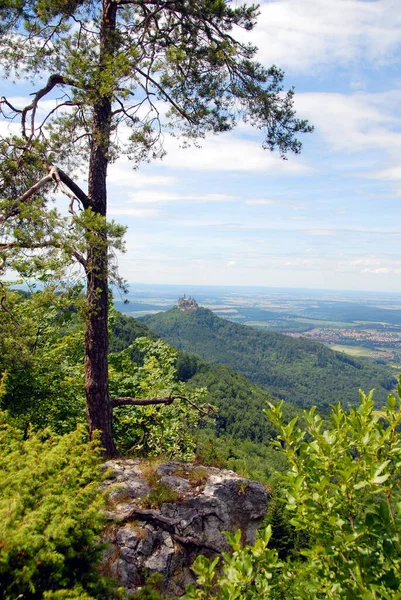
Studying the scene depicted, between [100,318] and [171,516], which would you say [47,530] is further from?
[100,318]

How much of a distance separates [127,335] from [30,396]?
3352 cm

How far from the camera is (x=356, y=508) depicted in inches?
90.4

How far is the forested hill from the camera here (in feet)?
433

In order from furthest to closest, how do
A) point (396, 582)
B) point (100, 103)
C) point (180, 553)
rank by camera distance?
point (100, 103), point (180, 553), point (396, 582)

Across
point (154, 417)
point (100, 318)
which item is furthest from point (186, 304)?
point (100, 318)

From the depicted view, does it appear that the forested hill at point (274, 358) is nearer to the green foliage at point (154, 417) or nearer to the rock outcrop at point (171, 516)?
the green foliage at point (154, 417)

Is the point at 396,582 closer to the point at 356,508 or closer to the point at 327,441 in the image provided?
the point at 356,508

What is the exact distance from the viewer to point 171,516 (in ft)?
17.4

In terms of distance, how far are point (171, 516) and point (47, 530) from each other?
3.34 m

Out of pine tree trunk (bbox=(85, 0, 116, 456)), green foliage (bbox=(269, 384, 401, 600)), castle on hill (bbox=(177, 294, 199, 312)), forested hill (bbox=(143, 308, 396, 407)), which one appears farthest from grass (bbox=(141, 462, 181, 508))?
castle on hill (bbox=(177, 294, 199, 312))

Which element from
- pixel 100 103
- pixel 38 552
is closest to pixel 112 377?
pixel 100 103

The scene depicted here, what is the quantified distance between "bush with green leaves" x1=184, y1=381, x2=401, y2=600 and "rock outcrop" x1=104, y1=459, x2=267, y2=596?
7.79 ft

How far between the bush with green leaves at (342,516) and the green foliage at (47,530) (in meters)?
0.83

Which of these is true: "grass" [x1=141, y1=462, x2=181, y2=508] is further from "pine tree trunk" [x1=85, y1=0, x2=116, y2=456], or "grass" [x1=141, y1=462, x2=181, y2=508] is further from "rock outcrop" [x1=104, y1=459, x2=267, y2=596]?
"pine tree trunk" [x1=85, y1=0, x2=116, y2=456]
